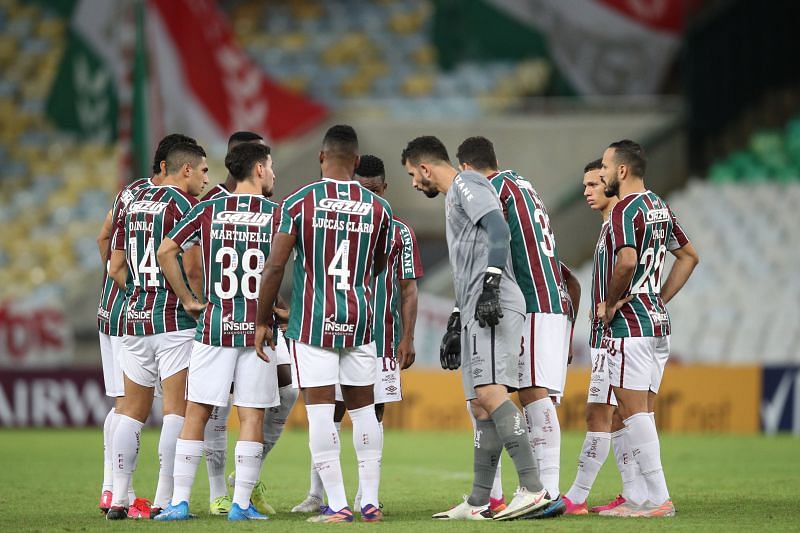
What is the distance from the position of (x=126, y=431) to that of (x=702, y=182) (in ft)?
51.6

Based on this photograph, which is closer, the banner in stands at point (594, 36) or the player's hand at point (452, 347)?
the player's hand at point (452, 347)

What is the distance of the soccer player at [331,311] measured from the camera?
755 centimetres

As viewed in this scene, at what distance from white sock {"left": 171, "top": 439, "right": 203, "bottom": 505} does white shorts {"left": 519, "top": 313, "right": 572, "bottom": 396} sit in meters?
1.99

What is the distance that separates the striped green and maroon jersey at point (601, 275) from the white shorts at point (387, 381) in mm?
1302

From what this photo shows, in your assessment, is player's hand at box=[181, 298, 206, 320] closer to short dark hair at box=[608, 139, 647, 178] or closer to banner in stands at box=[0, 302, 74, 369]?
short dark hair at box=[608, 139, 647, 178]

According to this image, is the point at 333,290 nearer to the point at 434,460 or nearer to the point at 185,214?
the point at 185,214

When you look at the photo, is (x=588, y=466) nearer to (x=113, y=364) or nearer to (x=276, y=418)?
(x=276, y=418)

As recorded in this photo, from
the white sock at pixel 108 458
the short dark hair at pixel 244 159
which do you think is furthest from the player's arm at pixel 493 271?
the white sock at pixel 108 458

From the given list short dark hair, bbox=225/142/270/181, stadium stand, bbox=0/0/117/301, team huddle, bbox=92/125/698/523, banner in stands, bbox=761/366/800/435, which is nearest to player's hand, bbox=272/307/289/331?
team huddle, bbox=92/125/698/523

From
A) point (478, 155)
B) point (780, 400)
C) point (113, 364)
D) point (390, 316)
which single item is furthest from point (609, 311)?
point (780, 400)

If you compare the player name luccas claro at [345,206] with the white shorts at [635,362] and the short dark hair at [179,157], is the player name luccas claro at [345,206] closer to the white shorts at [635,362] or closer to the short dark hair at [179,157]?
the short dark hair at [179,157]

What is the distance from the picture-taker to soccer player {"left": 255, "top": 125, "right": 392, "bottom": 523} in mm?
7547

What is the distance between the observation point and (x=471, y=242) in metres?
7.76

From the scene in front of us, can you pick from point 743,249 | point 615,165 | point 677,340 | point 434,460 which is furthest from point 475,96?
point 615,165
